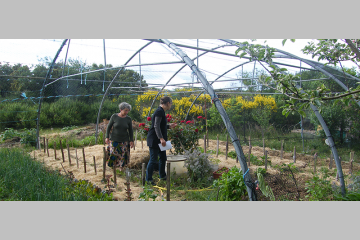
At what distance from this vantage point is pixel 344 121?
22.1 ft

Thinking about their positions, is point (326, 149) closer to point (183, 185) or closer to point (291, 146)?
point (291, 146)

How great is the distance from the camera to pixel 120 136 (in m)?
4.13

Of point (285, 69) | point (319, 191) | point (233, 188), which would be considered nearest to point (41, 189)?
point (233, 188)

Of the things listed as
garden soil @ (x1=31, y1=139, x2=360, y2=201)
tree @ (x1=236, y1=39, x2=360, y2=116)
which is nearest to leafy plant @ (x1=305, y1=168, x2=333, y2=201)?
garden soil @ (x1=31, y1=139, x2=360, y2=201)

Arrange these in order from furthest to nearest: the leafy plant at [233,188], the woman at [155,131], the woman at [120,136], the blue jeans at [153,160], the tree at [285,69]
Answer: the woman at [120,136] → the blue jeans at [153,160] → the woman at [155,131] → the leafy plant at [233,188] → the tree at [285,69]

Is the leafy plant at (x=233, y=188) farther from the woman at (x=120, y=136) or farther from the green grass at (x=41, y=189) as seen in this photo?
the woman at (x=120, y=136)

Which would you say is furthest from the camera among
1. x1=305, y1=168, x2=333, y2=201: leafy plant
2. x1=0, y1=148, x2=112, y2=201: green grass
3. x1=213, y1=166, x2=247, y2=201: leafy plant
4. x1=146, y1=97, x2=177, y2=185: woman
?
x1=146, y1=97, x2=177, y2=185: woman

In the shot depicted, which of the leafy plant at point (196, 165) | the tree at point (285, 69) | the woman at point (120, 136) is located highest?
the tree at point (285, 69)

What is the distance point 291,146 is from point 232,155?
8.63 feet

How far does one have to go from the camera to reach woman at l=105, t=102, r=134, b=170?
160 inches

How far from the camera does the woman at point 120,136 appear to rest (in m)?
4.05

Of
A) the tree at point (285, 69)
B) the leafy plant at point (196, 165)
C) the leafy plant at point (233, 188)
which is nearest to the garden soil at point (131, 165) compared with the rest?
the leafy plant at point (196, 165)

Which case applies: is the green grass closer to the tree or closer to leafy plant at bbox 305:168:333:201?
the tree

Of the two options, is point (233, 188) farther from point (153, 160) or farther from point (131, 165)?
point (131, 165)
